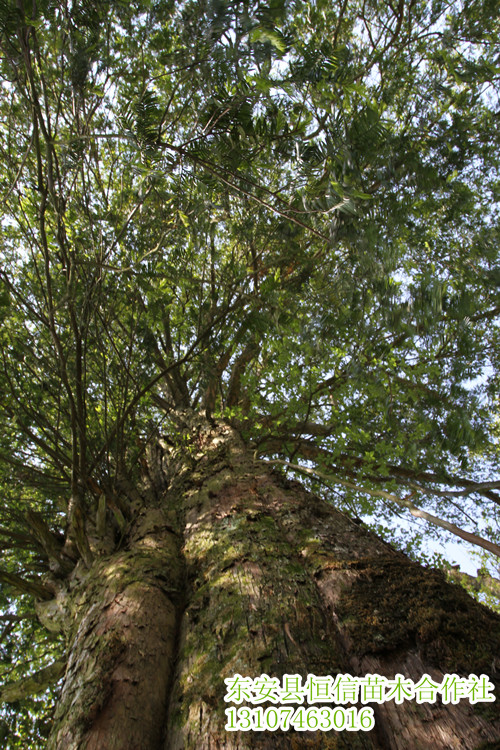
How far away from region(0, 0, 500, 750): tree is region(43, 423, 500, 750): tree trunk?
0.01m

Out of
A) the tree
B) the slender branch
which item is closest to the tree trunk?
the tree

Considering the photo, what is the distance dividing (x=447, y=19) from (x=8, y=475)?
7267 mm

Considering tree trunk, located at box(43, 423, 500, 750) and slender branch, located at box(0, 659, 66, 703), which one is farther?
slender branch, located at box(0, 659, 66, 703)

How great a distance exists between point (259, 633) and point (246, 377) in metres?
3.81

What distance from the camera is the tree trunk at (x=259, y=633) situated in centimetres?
140

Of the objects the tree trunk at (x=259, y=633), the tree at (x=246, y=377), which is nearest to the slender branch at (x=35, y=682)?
the tree at (x=246, y=377)

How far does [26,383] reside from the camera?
15.9 feet

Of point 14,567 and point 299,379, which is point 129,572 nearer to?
point 299,379

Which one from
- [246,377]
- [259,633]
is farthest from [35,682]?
[246,377]

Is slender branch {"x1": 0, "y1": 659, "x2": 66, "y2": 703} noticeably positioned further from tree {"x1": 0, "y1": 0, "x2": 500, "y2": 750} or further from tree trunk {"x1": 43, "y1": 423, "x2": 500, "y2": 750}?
tree trunk {"x1": 43, "y1": 423, "x2": 500, "y2": 750}

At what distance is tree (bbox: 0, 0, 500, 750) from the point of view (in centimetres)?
166

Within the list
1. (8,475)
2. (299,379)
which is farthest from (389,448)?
(8,475)

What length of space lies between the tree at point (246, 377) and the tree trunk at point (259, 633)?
10 millimetres

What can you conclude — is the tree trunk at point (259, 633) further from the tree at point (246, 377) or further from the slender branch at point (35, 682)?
the slender branch at point (35, 682)
